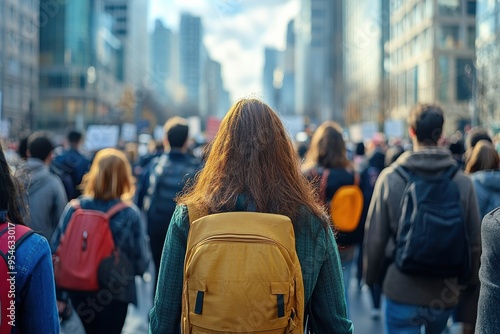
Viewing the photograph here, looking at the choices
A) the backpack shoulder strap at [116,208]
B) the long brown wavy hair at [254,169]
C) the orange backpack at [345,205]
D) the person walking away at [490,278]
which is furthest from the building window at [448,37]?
the person walking away at [490,278]

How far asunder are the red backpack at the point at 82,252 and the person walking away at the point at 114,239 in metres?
0.04

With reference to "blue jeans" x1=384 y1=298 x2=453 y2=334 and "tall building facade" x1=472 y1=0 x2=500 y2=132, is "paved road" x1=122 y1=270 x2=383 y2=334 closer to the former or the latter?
"blue jeans" x1=384 y1=298 x2=453 y2=334

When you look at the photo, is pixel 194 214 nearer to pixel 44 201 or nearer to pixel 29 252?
pixel 29 252

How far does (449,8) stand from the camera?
2125 inches

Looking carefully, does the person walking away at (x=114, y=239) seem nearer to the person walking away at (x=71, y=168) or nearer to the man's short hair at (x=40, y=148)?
the man's short hair at (x=40, y=148)

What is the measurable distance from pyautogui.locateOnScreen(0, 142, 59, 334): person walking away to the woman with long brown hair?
43 cm

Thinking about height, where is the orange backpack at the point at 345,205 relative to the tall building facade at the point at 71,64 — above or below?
below

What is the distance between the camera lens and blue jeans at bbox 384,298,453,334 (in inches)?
145

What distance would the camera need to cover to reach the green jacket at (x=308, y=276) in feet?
7.29

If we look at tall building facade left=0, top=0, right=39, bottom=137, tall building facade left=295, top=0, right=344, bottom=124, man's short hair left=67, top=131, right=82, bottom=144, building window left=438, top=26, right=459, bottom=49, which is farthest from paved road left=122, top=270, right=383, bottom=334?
tall building facade left=295, top=0, right=344, bottom=124

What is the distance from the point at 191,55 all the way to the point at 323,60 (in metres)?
63.6

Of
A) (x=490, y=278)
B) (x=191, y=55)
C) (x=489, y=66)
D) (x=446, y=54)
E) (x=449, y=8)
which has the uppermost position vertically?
(x=191, y=55)

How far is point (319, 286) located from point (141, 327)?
4.45m

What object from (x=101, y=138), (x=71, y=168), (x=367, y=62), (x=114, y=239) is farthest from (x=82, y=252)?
(x=367, y=62)
